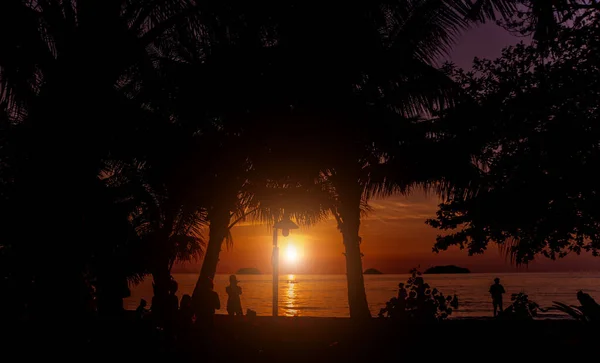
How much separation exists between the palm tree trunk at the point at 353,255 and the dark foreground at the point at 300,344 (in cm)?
271

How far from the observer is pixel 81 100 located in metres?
5.32

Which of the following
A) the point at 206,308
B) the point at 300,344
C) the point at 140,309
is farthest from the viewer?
the point at 140,309

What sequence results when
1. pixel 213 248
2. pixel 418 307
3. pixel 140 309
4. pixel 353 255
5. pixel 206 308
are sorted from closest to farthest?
pixel 206 308, pixel 140 309, pixel 418 307, pixel 353 255, pixel 213 248

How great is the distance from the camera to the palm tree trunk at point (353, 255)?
47.1 ft

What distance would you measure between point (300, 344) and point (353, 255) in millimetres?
5219

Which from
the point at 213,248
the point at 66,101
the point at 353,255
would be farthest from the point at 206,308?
the point at 213,248

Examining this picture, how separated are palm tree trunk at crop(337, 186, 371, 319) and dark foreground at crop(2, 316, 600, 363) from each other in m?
2.71

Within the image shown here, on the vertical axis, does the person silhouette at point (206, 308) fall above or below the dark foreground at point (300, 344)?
above

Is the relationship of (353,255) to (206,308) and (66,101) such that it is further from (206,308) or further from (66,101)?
(66,101)

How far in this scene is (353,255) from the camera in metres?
14.5

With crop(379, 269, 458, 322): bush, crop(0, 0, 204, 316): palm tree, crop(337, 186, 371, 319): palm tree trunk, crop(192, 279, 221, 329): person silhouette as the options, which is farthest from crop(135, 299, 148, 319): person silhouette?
crop(337, 186, 371, 319): palm tree trunk

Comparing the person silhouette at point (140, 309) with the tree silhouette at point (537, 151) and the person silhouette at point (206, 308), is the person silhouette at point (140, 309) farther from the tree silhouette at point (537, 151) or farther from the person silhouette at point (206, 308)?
the tree silhouette at point (537, 151)

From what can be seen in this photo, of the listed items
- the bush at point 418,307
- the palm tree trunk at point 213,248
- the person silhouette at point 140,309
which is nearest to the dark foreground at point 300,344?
the bush at point 418,307

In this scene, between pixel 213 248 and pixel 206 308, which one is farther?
pixel 213 248
